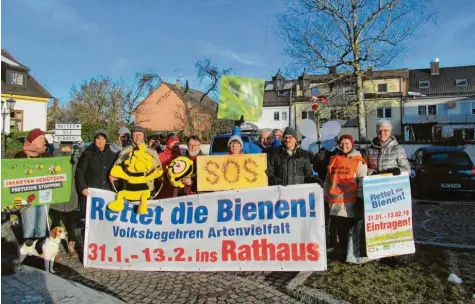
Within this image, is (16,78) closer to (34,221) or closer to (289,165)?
(34,221)

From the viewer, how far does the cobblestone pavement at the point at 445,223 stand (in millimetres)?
6879

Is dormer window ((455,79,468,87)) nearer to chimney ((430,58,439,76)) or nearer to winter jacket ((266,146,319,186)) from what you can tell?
chimney ((430,58,439,76))

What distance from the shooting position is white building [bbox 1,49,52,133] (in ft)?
119

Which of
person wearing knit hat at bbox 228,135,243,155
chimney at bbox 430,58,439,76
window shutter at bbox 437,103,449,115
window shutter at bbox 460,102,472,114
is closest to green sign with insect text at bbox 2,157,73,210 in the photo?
person wearing knit hat at bbox 228,135,243,155

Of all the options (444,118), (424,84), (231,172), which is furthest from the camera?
(424,84)

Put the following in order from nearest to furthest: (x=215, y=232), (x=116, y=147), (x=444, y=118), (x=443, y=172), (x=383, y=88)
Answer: (x=215, y=232) → (x=116, y=147) → (x=443, y=172) → (x=444, y=118) → (x=383, y=88)

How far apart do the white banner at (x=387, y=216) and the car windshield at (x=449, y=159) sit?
8.35 m

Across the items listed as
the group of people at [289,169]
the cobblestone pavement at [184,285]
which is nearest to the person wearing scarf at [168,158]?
the group of people at [289,169]

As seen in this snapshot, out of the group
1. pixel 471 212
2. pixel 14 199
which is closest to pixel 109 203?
pixel 14 199

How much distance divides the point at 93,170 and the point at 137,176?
36.5 inches

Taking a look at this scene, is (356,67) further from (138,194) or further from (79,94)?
(79,94)

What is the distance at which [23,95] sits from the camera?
36.9m

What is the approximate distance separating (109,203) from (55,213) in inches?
70.2

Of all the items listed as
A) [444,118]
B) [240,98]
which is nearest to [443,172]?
[240,98]
